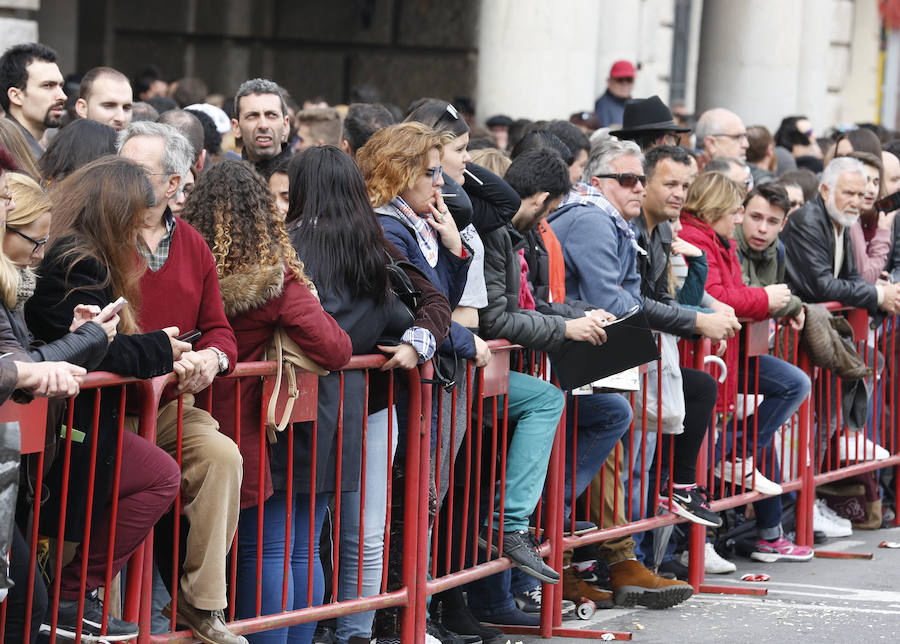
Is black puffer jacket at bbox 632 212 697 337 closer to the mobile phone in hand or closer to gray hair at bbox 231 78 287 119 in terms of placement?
gray hair at bbox 231 78 287 119

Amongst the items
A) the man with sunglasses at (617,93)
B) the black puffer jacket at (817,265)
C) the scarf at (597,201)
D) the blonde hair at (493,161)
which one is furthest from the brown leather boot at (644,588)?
the man with sunglasses at (617,93)

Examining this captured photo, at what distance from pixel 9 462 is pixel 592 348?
2.91m

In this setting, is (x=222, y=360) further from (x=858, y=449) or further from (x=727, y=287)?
(x=858, y=449)

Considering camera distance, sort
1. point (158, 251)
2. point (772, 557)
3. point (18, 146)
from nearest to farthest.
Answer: point (158, 251) < point (18, 146) < point (772, 557)

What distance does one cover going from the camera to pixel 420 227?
5.95 metres

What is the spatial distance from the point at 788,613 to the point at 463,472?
1782 mm

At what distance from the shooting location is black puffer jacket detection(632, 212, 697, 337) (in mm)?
7215

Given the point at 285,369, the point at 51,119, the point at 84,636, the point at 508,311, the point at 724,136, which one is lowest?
the point at 84,636

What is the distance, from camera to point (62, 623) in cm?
468

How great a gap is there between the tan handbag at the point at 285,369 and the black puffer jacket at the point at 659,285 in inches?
90.1

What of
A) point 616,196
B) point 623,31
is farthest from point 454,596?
point 623,31

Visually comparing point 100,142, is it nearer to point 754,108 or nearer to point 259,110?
point 259,110

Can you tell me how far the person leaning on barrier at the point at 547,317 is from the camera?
6301mm

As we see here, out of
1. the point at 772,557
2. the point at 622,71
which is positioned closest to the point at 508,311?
the point at 772,557
